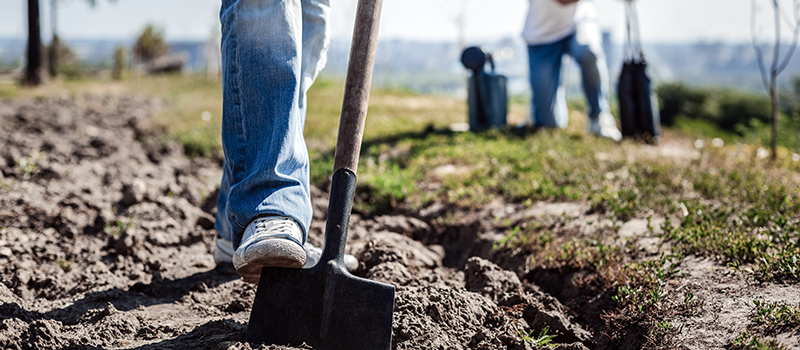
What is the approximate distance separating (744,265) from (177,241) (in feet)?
8.14

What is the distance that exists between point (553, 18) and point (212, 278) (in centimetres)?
470

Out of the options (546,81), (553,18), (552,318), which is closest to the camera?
(552,318)

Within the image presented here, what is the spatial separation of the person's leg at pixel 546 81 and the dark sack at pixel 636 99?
26.5 inches

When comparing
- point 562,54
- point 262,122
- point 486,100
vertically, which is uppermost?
point 562,54

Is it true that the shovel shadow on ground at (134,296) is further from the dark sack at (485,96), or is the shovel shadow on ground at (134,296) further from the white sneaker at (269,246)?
the dark sack at (485,96)

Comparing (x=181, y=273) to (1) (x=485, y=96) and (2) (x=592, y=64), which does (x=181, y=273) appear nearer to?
(1) (x=485, y=96)

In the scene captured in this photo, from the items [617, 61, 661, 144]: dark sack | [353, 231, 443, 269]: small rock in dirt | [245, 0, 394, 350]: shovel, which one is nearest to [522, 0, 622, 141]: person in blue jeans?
[617, 61, 661, 144]: dark sack

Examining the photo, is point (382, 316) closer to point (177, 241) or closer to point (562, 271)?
point (562, 271)

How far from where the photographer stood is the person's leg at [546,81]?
6.21 metres

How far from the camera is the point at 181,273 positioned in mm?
2523

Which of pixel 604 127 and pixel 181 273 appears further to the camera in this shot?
pixel 604 127

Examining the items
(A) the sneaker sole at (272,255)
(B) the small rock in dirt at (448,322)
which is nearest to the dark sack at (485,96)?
(B) the small rock in dirt at (448,322)

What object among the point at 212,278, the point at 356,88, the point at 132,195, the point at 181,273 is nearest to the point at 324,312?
the point at 356,88

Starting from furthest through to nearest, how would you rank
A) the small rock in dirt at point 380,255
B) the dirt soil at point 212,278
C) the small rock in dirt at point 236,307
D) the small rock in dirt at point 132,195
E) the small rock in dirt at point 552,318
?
the small rock in dirt at point 132,195 → the small rock in dirt at point 380,255 → the small rock in dirt at point 236,307 → the small rock in dirt at point 552,318 → the dirt soil at point 212,278
